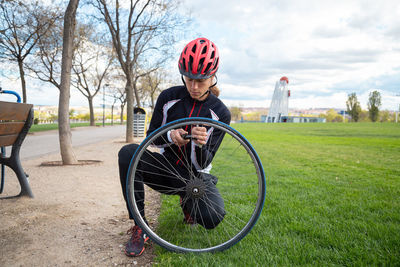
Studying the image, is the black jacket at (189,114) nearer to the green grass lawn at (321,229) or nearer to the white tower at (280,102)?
the green grass lawn at (321,229)

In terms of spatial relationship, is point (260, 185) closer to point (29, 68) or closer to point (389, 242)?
point (389, 242)

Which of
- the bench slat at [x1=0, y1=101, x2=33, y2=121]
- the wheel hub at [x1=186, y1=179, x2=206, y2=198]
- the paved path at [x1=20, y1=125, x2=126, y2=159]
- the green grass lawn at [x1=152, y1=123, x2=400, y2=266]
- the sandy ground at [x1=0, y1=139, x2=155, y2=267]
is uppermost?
the bench slat at [x1=0, y1=101, x2=33, y2=121]

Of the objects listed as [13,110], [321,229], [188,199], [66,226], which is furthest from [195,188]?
[13,110]

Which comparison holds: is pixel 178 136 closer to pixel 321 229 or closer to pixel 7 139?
pixel 321 229

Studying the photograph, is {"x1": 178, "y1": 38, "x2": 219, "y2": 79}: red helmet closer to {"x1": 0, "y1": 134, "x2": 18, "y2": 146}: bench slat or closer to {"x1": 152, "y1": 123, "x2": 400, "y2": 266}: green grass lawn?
{"x1": 152, "y1": 123, "x2": 400, "y2": 266}: green grass lawn

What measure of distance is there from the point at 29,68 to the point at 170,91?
23031mm

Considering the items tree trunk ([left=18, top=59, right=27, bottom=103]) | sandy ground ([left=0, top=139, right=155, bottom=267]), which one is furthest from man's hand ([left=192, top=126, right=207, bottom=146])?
tree trunk ([left=18, top=59, right=27, bottom=103])

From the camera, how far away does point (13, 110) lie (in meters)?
3.70

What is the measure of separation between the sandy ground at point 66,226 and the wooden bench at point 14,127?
19.0 inches

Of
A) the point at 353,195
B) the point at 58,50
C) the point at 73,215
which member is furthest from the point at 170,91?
the point at 58,50

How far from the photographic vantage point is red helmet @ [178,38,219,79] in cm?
270

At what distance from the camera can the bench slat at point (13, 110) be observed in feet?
11.5

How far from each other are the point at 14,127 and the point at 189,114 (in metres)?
2.58

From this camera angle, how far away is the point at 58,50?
21516 millimetres
